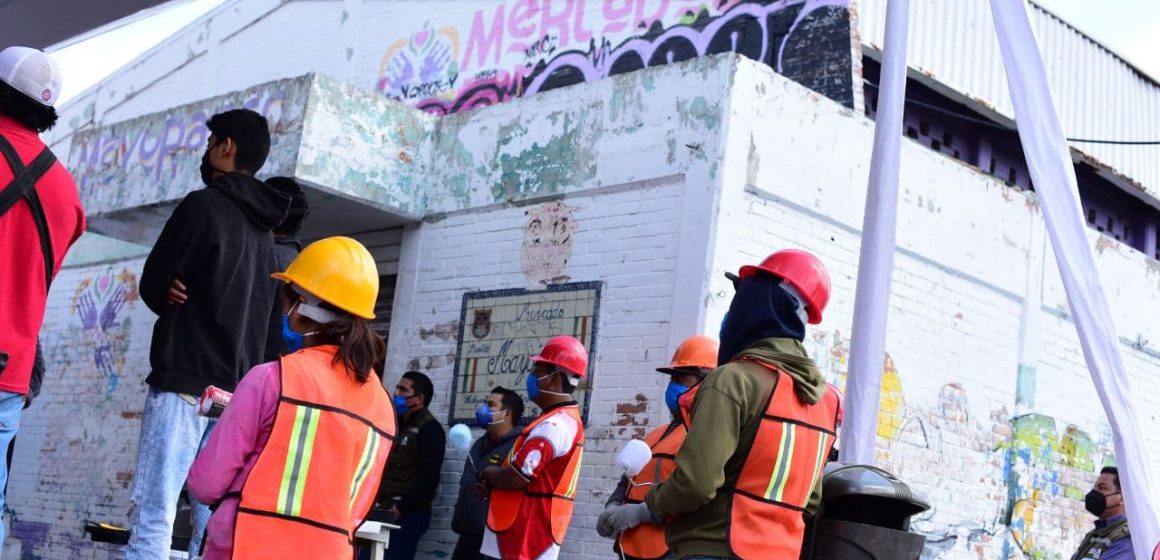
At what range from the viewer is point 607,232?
9906 mm

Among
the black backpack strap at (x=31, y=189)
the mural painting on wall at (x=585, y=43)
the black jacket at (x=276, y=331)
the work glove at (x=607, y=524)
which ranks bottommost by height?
the work glove at (x=607, y=524)

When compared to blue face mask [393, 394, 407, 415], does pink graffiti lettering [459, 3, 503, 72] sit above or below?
above

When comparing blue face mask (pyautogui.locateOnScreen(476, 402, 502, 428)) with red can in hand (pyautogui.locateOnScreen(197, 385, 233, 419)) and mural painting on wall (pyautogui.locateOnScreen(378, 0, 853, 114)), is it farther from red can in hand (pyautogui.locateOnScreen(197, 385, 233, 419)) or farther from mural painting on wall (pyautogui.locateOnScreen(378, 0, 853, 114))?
red can in hand (pyautogui.locateOnScreen(197, 385, 233, 419))

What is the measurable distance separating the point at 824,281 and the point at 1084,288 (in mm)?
1655

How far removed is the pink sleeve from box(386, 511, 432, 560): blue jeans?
5.96m

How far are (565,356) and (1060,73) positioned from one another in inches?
338

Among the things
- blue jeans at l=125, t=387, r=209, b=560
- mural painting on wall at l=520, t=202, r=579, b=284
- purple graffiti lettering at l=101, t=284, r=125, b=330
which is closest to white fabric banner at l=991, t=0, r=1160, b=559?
blue jeans at l=125, t=387, r=209, b=560

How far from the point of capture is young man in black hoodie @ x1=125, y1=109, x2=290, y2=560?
5.41 m

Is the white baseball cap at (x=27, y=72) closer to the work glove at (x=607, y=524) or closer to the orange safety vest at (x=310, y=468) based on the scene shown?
the orange safety vest at (x=310, y=468)

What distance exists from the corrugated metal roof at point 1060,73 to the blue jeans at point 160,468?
7.57 meters

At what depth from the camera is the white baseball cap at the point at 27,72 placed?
16.2ft

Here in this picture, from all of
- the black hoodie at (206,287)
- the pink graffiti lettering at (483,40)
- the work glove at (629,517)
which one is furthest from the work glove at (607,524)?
the pink graffiti lettering at (483,40)

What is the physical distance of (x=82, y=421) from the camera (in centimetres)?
1366

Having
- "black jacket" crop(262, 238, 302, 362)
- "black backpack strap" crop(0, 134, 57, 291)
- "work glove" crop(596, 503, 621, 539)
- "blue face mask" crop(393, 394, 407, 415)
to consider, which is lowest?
"work glove" crop(596, 503, 621, 539)
